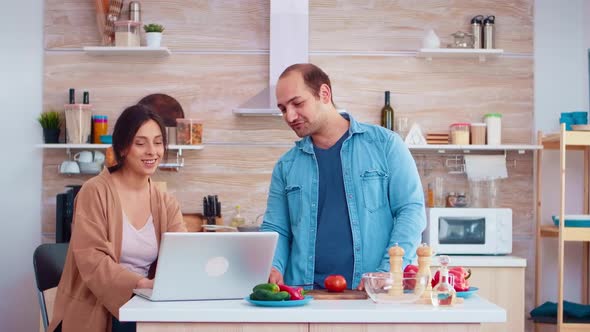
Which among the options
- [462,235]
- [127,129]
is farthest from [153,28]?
[127,129]

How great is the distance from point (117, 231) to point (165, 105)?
2.64m

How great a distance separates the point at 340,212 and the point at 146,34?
269cm

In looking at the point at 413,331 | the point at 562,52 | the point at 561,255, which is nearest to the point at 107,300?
the point at 413,331

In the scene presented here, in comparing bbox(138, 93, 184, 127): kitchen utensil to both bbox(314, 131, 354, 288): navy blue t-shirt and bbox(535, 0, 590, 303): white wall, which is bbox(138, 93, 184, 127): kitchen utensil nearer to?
bbox(535, 0, 590, 303): white wall

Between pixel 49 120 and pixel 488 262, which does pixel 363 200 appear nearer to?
pixel 488 262

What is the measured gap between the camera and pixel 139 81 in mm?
5391

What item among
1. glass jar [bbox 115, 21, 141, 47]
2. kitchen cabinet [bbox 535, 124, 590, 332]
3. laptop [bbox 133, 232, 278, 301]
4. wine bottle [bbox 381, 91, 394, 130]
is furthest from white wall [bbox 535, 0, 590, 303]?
laptop [bbox 133, 232, 278, 301]

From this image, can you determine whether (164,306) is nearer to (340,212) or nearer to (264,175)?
(340,212)

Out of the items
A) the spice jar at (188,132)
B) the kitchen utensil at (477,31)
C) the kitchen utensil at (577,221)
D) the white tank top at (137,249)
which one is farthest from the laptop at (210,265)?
the kitchen utensil at (477,31)

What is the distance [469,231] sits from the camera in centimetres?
509

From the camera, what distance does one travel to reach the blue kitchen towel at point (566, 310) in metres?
4.87

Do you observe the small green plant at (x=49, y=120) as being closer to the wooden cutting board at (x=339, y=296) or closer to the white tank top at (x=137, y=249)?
the white tank top at (x=137, y=249)

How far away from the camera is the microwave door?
16.6 ft

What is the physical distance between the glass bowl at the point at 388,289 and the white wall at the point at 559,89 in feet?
10.8
